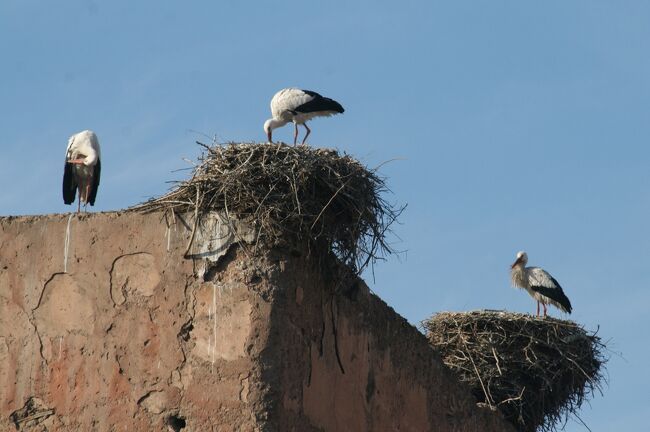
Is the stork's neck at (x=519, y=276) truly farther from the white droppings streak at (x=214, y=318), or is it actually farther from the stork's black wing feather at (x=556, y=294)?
the white droppings streak at (x=214, y=318)

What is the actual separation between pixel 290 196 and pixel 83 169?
487cm

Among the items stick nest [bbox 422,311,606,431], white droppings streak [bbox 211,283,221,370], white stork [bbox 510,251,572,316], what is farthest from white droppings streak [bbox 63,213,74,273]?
white stork [bbox 510,251,572,316]

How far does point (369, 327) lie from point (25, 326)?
2231 millimetres

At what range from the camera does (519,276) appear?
1919cm

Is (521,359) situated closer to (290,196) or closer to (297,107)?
(297,107)

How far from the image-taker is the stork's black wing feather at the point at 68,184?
1372 cm

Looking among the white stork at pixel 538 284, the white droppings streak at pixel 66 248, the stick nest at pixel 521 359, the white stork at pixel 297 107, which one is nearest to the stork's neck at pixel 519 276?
the white stork at pixel 538 284

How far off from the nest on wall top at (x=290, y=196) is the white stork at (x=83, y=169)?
4.08 metres

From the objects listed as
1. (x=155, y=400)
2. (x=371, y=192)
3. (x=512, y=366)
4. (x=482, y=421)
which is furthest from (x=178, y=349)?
(x=512, y=366)

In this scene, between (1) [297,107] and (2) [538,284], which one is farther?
(2) [538,284]

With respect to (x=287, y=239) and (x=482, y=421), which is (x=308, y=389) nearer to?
(x=287, y=239)

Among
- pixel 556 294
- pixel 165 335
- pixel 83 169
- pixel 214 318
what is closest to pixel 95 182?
pixel 83 169

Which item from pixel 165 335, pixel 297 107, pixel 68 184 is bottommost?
pixel 165 335

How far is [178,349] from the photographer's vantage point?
921cm
